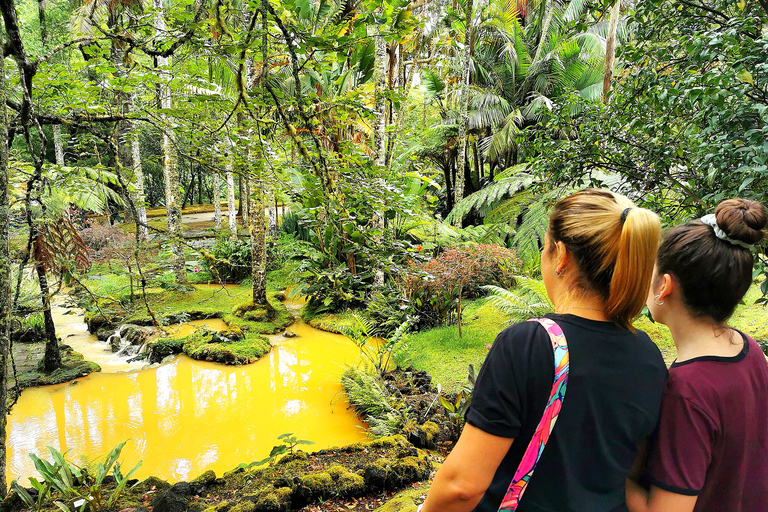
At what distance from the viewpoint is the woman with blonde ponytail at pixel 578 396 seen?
0.93 meters

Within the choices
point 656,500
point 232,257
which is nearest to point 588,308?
point 656,500

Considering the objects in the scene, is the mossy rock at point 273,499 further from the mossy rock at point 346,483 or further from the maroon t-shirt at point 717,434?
the maroon t-shirt at point 717,434

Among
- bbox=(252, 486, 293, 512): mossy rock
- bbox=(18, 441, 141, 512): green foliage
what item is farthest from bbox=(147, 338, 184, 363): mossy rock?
bbox=(252, 486, 293, 512): mossy rock

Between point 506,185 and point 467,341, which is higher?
point 506,185

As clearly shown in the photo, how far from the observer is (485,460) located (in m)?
0.94

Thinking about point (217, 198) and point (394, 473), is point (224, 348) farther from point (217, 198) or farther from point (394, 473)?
point (217, 198)

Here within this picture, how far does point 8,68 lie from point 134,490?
3371 mm

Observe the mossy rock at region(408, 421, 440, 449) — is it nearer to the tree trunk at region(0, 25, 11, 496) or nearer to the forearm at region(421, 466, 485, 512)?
the tree trunk at region(0, 25, 11, 496)

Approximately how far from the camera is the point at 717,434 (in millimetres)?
1048

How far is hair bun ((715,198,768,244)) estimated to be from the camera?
1088mm

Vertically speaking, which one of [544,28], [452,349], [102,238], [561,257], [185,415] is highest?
[544,28]

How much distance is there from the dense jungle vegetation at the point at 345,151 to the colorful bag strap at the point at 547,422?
130cm

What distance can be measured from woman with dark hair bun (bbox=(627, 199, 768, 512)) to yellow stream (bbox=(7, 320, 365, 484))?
435 centimetres

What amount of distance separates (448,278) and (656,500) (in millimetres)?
6172
